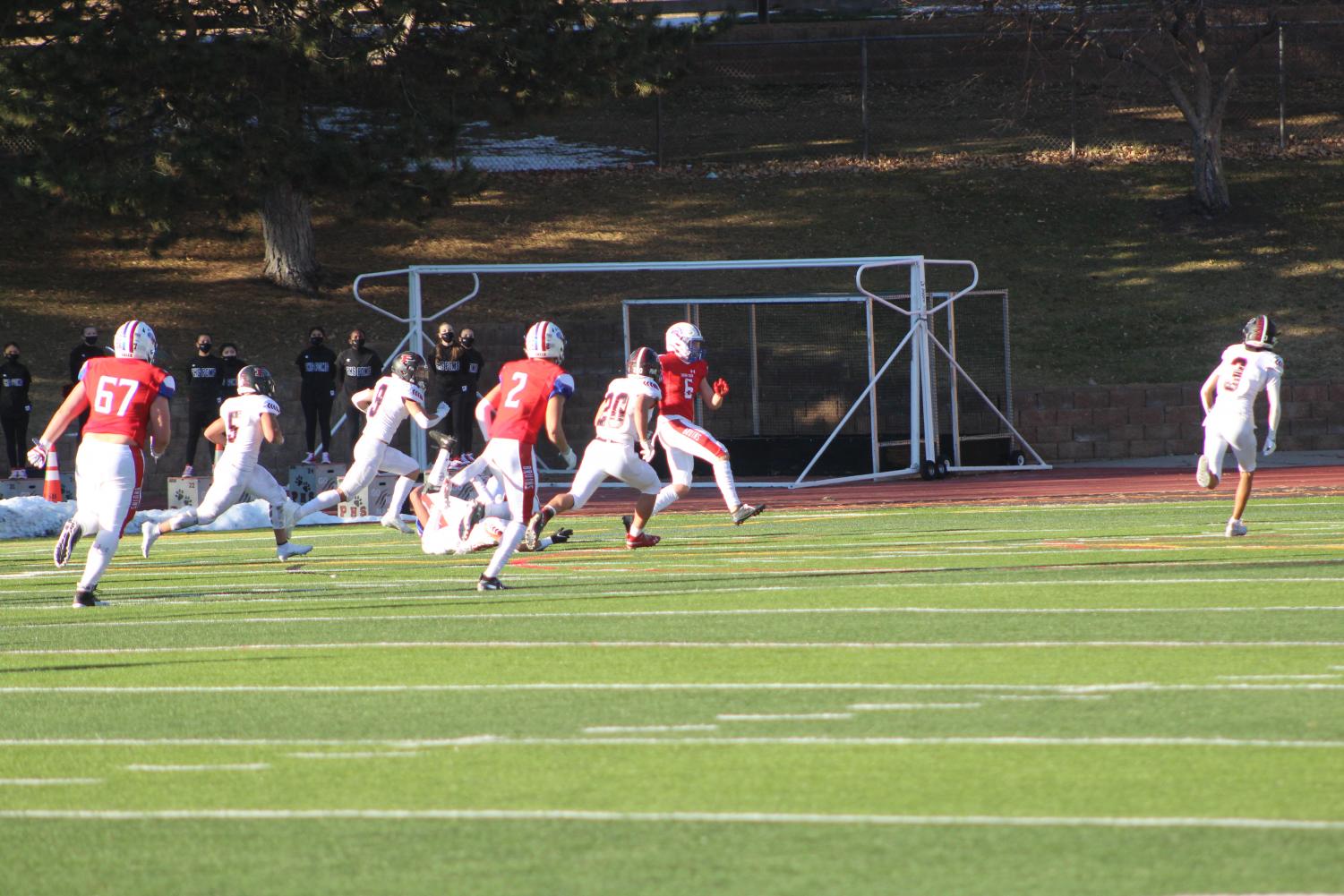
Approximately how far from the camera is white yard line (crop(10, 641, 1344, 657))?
8.66 metres

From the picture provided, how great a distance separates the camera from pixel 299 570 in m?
14.0

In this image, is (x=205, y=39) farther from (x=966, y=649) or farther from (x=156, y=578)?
(x=966, y=649)

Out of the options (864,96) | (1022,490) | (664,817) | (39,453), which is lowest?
(1022,490)

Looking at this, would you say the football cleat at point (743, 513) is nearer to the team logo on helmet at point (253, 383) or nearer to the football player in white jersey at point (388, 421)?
the football player in white jersey at point (388, 421)

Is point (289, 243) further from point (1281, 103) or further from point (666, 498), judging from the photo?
point (1281, 103)

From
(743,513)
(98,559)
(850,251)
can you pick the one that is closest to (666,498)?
(743,513)

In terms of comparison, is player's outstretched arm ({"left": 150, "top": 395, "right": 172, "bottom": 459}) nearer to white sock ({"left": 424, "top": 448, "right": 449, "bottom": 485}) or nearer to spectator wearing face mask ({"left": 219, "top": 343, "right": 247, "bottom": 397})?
white sock ({"left": 424, "top": 448, "right": 449, "bottom": 485})

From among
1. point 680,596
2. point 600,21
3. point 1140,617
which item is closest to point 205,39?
point 600,21

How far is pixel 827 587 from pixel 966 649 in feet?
9.50

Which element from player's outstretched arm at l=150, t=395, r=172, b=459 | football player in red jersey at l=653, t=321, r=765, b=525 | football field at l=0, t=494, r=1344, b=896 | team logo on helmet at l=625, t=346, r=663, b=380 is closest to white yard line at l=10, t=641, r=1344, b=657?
football field at l=0, t=494, r=1344, b=896

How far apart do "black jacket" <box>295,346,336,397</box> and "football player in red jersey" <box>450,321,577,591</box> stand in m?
12.0

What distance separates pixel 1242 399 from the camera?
15039mm

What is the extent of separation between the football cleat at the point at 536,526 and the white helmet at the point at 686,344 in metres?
2.49

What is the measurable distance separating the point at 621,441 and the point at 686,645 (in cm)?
531
